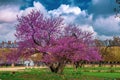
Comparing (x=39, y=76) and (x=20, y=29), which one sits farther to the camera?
(x=20, y=29)

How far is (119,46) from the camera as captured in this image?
13350 cm

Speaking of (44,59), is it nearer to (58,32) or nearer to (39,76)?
(58,32)

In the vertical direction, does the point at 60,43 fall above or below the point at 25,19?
below

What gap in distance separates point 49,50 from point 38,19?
4.44 metres

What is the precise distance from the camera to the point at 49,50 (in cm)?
3938

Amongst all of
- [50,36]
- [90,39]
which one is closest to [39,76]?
[50,36]

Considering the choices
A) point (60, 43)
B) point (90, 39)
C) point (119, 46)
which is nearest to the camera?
point (60, 43)

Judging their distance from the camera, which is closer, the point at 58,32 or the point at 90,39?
the point at 58,32

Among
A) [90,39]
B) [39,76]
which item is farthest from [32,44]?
[90,39]

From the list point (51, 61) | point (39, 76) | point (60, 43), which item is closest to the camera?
point (39, 76)

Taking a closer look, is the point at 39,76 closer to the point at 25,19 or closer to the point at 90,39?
the point at 25,19

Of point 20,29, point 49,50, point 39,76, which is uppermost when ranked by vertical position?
point 20,29

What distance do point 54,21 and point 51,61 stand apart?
5948 millimetres

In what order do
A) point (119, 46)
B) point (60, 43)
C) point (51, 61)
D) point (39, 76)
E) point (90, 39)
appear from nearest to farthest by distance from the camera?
point (39, 76) < point (51, 61) < point (60, 43) < point (90, 39) < point (119, 46)
